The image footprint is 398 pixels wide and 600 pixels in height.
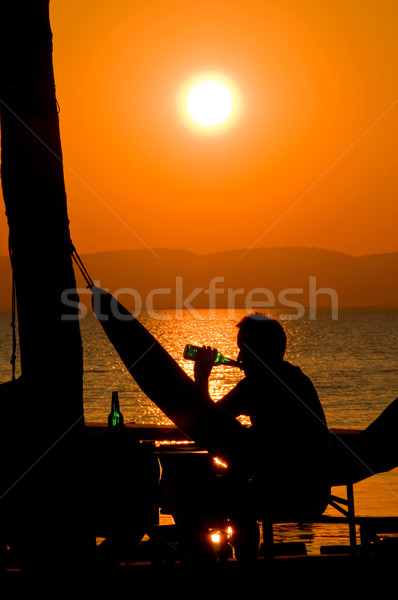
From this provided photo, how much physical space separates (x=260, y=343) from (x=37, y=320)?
0.98 m

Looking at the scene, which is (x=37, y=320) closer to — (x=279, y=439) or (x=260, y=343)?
(x=260, y=343)

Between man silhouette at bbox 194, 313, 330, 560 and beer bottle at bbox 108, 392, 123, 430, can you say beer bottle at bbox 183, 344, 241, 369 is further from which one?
beer bottle at bbox 108, 392, 123, 430

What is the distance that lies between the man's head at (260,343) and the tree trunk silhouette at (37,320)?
772mm

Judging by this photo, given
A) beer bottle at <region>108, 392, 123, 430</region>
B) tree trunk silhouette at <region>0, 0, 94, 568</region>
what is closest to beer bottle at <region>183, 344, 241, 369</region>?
beer bottle at <region>108, 392, 123, 430</region>

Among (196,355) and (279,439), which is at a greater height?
(196,355)

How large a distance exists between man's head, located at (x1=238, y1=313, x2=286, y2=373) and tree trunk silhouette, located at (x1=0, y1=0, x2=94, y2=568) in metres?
0.77

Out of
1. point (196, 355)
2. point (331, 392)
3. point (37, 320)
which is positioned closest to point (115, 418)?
point (196, 355)

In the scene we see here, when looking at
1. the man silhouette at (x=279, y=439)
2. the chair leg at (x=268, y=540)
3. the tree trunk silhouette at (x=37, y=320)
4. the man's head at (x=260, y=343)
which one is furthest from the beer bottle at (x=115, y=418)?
the chair leg at (x=268, y=540)

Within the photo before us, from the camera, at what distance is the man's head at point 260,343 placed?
11.3 feet

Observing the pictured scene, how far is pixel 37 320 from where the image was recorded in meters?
3.25

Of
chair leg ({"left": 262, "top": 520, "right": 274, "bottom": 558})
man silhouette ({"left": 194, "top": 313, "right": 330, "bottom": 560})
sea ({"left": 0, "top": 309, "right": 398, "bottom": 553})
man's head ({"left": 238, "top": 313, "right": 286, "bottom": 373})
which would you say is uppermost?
sea ({"left": 0, "top": 309, "right": 398, "bottom": 553})

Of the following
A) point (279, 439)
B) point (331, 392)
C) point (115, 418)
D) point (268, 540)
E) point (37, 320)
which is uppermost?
point (331, 392)

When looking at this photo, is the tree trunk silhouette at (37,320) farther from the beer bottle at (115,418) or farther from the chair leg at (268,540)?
the chair leg at (268,540)

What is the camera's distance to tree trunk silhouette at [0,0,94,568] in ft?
10.6
